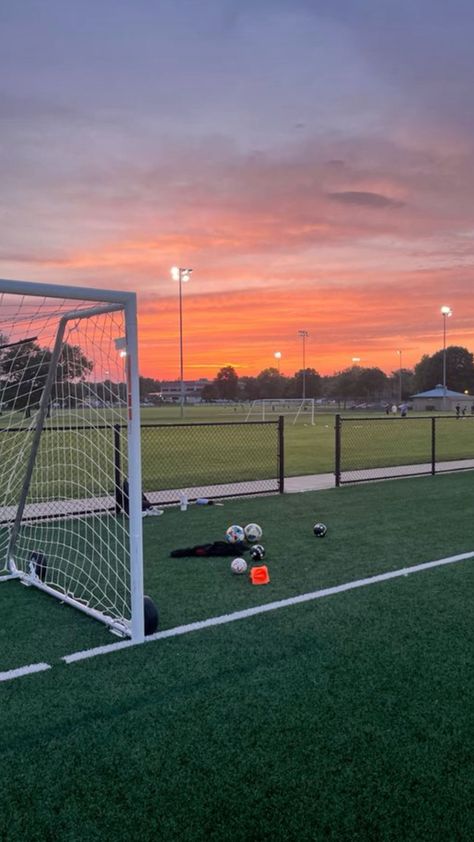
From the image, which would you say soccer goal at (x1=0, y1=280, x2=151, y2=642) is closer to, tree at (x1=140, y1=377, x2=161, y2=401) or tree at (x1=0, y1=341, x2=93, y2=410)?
tree at (x1=0, y1=341, x2=93, y2=410)

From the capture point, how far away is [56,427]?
6.96m

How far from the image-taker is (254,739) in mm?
2900

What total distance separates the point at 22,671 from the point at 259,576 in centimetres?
238

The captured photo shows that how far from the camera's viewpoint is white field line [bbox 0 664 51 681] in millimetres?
3629

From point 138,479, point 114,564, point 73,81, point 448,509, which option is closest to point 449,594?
point 138,479

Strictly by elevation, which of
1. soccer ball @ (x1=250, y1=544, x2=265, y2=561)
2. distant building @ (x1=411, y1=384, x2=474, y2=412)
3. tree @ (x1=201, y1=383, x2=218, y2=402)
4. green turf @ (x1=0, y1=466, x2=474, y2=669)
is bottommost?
green turf @ (x1=0, y1=466, x2=474, y2=669)

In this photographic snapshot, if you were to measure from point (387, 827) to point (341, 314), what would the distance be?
45286 mm

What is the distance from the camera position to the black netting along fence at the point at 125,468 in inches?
307

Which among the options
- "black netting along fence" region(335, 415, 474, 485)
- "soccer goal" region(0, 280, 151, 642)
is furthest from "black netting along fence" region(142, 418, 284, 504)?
"soccer goal" region(0, 280, 151, 642)

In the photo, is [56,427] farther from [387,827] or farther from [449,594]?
[387,827]

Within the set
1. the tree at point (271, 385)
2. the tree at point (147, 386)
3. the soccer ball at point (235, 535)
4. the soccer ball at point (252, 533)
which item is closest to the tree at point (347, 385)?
the tree at point (271, 385)

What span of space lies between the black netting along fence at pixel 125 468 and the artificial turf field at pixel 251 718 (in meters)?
1.55

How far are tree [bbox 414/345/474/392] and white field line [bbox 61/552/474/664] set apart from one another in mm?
115992

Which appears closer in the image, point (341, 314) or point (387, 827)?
point (387, 827)
